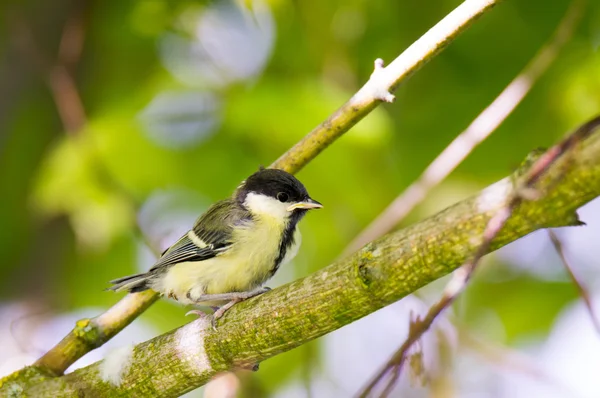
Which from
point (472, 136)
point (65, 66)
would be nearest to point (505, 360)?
point (472, 136)

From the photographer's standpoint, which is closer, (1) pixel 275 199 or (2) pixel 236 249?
(2) pixel 236 249

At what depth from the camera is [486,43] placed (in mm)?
2730

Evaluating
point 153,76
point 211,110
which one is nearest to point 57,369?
point 211,110

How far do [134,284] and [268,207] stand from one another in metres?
0.54

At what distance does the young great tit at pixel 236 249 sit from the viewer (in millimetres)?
Result: 2373

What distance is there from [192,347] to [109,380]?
0.89 ft

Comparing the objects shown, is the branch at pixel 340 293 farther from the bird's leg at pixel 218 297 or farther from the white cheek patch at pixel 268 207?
the white cheek patch at pixel 268 207

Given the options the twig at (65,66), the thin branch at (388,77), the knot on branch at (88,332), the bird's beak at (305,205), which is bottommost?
the knot on branch at (88,332)

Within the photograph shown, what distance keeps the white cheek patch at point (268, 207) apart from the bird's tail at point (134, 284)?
448 millimetres

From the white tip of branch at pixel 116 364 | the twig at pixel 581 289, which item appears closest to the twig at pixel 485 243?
the twig at pixel 581 289

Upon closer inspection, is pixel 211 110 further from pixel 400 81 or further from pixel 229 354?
pixel 229 354

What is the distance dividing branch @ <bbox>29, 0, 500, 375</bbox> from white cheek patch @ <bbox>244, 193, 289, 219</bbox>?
261 millimetres

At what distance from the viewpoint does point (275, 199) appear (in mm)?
2561

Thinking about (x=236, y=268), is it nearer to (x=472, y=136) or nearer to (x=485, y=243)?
(x=472, y=136)
